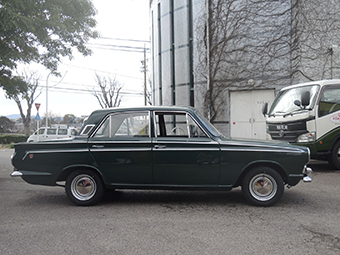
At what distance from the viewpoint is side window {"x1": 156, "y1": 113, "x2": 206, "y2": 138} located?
5293mm

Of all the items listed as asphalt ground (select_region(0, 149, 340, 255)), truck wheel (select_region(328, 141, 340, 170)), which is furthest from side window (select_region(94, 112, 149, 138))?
truck wheel (select_region(328, 141, 340, 170))

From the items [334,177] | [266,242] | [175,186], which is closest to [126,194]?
[175,186]

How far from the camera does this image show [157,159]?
17.0 ft

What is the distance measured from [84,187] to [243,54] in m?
11.2

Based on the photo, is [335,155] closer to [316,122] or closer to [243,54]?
[316,122]

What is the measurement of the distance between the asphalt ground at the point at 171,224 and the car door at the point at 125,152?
20.4 inches

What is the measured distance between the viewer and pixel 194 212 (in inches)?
192

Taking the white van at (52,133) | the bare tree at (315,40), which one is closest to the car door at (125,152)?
the bare tree at (315,40)

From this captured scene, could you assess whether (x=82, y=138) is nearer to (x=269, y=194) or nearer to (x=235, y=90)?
(x=269, y=194)

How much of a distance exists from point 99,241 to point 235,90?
1193cm

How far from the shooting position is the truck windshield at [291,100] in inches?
343

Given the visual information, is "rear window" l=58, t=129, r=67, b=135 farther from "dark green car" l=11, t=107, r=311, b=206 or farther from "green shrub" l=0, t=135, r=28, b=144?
"dark green car" l=11, t=107, r=311, b=206

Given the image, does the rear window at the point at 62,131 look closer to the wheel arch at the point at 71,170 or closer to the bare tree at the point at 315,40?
the bare tree at the point at 315,40

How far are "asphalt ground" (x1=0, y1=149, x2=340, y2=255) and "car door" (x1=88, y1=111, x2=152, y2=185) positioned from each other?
0.52 metres
